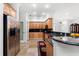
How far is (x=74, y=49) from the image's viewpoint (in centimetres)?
342

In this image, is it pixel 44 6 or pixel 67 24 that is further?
pixel 44 6

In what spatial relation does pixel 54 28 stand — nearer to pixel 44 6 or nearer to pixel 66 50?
pixel 44 6

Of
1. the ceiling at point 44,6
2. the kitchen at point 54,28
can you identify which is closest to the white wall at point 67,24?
the kitchen at point 54,28

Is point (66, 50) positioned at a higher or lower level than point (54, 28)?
lower

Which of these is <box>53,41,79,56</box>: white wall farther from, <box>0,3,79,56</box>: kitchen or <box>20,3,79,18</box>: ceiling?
<box>20,3,79,18</box>: ceiling

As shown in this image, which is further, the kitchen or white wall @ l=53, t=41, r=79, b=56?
the kitchen

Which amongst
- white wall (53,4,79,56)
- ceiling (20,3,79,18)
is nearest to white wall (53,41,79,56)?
white wall (53,4,79,56)

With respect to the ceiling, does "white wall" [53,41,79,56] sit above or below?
below

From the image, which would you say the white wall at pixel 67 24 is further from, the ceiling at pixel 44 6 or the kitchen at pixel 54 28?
the ceiling at pixel 44 6

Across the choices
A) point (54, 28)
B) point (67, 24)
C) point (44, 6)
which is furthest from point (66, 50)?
point (54, 28)

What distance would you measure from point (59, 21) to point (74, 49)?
633 cm

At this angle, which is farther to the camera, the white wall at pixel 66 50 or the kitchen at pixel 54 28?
the kitchen at pixel 54 28


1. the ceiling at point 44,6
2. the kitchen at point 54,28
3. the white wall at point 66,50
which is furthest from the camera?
the ceiling at point 44,6

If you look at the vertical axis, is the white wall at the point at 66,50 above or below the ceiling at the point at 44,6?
below
